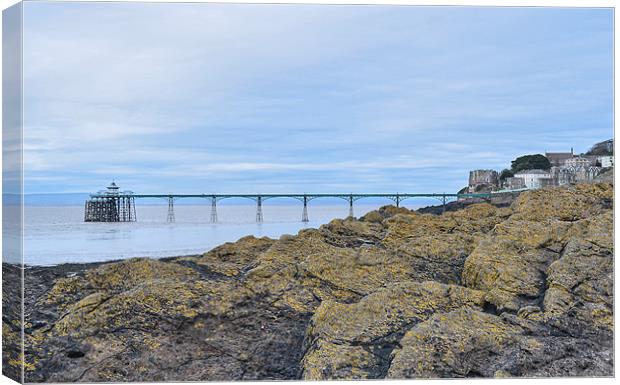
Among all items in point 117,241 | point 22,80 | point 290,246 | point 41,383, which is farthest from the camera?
point 117,241

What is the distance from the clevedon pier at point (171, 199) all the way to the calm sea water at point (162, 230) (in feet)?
0.30

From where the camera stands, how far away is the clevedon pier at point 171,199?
9344 mm

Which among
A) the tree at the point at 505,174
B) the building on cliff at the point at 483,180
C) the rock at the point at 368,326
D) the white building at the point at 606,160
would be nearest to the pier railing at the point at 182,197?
the building on cliff at the point at 483,180

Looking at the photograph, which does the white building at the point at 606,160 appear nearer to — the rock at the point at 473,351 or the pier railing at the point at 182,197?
the pier railing at the point at 182,197

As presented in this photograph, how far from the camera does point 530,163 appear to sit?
1008 cm

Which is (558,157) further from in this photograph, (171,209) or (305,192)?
(171,209)

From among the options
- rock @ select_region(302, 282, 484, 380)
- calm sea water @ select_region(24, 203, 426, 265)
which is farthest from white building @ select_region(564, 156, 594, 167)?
rock @ select_region(302, 282, 484, 380)

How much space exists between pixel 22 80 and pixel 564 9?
248 inches

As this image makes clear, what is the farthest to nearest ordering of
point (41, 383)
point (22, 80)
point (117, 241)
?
point (117, 241)
point (22, 80)
point (41, 383)

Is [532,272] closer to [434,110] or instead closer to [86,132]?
[434,110]

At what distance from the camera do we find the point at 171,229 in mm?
10164

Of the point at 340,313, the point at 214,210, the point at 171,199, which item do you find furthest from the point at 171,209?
the point at 340,313

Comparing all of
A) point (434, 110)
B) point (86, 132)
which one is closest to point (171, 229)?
point (86, 132)

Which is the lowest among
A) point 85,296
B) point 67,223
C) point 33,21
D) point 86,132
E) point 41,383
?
point 41,383
